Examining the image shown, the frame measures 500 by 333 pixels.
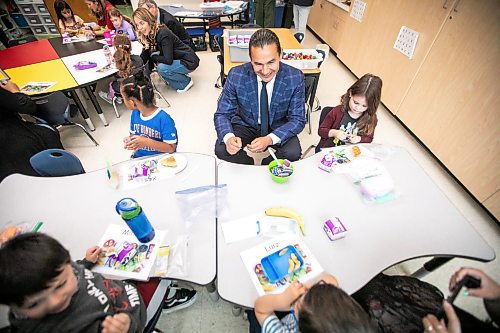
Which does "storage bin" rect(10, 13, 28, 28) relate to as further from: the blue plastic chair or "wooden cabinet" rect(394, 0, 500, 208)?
"wooden cabinet" rect(394, 0, 500, 208)

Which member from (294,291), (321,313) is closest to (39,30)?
(294,291)

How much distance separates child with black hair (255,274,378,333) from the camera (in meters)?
0.70

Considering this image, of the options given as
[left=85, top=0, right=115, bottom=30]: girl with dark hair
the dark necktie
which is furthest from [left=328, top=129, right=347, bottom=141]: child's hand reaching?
[left=85, top=0, right=115, bottom=30]: girl with dark hair

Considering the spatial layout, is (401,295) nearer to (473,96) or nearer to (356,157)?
(356,157)

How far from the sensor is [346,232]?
1.15m

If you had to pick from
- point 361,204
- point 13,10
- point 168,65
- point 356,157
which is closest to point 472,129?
point 356,157

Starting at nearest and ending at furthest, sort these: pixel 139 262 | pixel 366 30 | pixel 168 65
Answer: pixel 139 262
pixel 168 65
pixel 366 30

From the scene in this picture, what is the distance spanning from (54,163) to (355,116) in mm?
2159

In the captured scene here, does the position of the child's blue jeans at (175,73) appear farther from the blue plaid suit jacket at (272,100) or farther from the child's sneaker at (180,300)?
the child's sneaker at (180,300)

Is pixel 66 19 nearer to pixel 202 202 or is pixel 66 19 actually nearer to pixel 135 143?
pixel 135 143

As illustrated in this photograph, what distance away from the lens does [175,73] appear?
11.5 ft

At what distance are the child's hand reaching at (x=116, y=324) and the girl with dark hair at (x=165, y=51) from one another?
3.22m

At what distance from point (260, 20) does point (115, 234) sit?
17.1ft

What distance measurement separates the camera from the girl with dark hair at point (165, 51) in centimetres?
302
